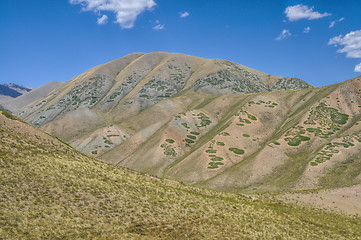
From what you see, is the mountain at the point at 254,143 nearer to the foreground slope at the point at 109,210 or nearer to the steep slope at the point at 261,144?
the steep slope at the point at 261,144

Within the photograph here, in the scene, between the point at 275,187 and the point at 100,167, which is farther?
the point at 275,187

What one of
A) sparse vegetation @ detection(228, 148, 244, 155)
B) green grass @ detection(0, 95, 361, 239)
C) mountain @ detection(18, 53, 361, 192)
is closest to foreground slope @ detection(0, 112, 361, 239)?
green grass @ detection(0, 95, 361, 239)

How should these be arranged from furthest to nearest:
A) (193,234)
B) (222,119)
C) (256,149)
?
(222,119), (256,149), (193,234)

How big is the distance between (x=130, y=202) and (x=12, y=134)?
27732 millimetres

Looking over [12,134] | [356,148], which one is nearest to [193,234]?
[12,134]

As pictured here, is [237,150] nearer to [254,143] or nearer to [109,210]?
[254,143]

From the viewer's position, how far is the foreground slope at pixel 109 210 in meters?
26.3

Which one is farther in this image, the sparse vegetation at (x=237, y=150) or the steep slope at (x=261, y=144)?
the sparse vegetation at (x=237, y=150)

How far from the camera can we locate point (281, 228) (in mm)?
33969

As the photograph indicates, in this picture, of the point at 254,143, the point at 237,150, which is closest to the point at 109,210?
the point at 237,150

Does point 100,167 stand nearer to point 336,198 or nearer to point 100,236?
point 100,236

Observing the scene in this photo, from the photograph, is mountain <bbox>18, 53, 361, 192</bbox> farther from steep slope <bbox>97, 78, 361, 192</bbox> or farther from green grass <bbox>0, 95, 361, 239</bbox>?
green grass <bbox>0, 95, 361, 239</bbox>

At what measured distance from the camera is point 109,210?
30969 millimetres

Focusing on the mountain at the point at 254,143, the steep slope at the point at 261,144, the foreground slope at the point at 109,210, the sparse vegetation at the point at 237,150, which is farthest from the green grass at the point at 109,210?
the sparse vegetation at the point at 237,150
